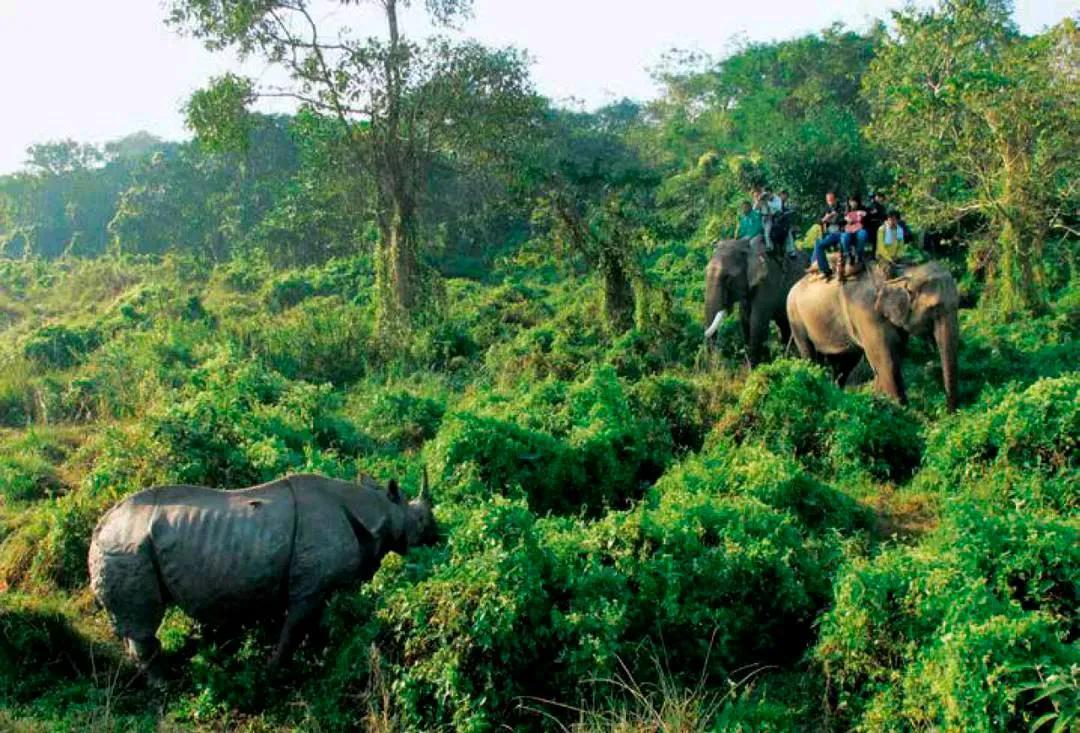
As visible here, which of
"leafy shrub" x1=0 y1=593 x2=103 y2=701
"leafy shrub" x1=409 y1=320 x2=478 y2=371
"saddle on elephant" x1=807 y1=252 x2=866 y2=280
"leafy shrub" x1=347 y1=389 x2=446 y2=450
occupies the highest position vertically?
"saddle on elephant" x1=807 y1=252 x2=866 y2=280

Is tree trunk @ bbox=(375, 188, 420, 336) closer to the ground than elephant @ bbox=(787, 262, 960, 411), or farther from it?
farther from it

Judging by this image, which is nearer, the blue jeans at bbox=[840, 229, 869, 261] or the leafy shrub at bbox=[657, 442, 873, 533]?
the leafy shrub at bbox=[657, 442, 873, 533]

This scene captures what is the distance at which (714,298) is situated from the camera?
53.7ft

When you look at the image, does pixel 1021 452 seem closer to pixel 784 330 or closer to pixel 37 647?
pixel 784 330

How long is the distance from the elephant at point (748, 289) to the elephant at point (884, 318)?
1.55 meters

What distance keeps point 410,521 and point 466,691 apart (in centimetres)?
211

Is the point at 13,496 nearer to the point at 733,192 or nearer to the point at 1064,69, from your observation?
the point at 1064,69

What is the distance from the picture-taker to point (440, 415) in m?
13.4

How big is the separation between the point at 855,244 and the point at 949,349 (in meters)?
2.11

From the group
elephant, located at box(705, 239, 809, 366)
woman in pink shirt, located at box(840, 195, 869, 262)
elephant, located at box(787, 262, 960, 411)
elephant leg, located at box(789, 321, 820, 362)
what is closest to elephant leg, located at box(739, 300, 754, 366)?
elephant, located at box(705, 239, 809, 366)

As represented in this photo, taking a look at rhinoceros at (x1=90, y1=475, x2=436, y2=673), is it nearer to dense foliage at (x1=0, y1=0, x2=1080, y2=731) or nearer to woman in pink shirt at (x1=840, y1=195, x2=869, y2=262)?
dense foliage at (x1=0, y1=0, x2=1080, y2=731)

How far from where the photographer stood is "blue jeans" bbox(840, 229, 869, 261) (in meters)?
13.1

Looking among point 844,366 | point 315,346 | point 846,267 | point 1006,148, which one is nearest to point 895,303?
point 846,267

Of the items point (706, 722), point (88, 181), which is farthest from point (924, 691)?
point (88, 181)
